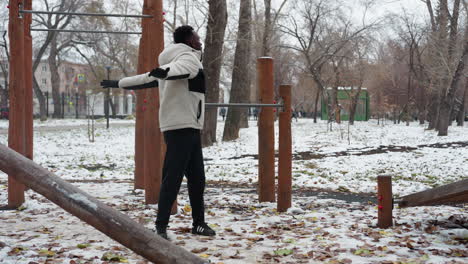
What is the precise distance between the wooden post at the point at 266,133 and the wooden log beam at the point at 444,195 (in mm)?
1778

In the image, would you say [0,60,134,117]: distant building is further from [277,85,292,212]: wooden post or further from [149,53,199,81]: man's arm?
[149,53,199,81]: man's arm

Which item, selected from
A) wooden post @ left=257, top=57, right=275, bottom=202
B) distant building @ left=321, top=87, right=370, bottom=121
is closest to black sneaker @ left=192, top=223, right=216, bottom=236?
wooden post @ left=257, top=57, right=275, bottom=202

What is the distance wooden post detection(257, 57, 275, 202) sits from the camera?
592cm

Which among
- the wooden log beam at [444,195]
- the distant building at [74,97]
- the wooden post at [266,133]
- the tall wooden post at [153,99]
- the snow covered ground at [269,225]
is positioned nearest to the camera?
the snow covered ground at [269,225]

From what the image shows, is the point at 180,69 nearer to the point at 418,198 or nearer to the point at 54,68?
the point at 418,198

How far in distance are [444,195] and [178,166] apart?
2.38 meters

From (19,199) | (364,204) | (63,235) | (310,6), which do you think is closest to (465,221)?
(364,204)

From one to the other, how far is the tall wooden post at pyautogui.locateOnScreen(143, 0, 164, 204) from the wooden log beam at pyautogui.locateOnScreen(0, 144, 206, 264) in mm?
2509

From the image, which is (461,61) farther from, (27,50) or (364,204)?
(27,50)

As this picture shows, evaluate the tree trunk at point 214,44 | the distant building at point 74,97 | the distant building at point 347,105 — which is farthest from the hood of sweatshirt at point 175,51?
the distant building at point 74,97

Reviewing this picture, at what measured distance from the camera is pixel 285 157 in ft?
18.8

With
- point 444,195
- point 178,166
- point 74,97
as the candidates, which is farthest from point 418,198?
point 74,97

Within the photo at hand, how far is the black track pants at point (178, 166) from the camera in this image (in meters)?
4.20

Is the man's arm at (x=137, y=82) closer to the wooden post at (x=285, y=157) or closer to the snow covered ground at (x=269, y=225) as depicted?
the snow covered ground at (x=269, y=225)
